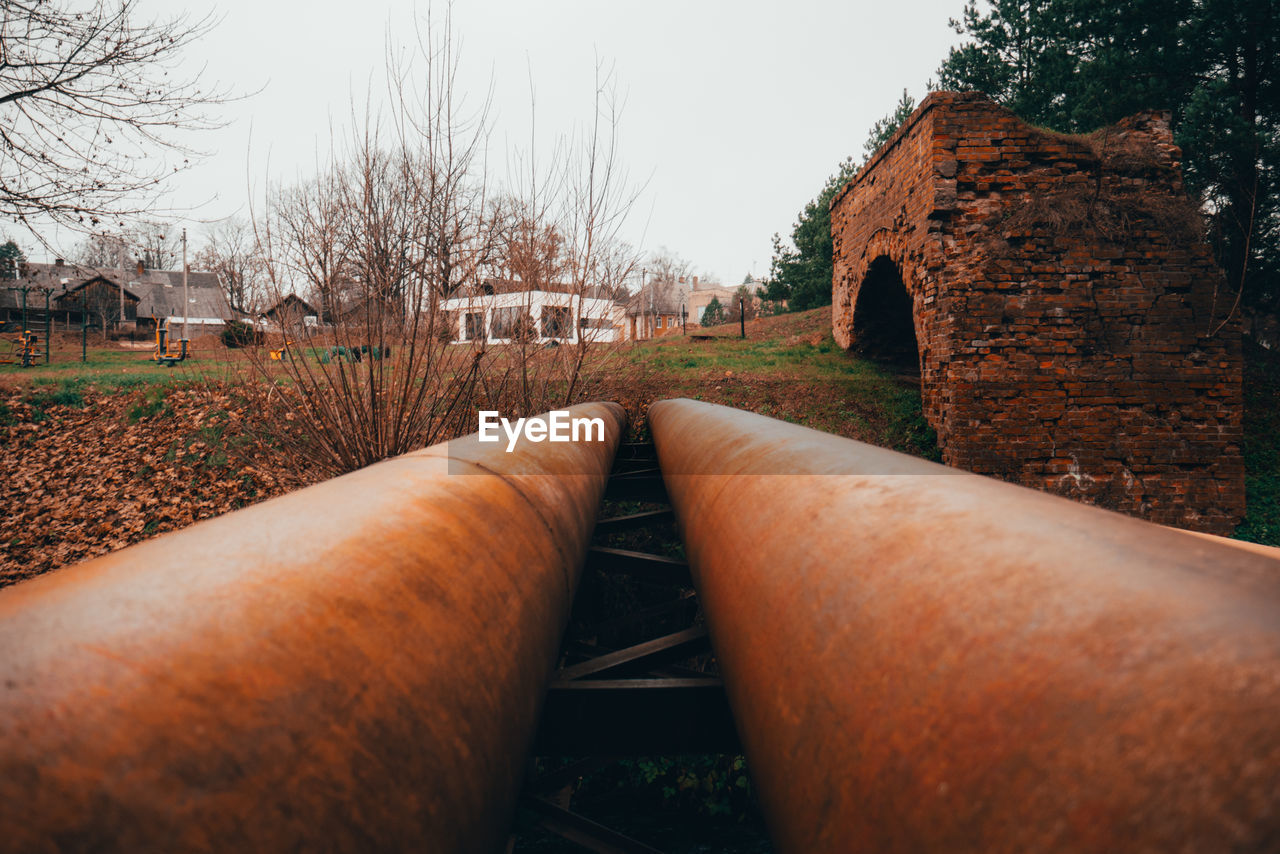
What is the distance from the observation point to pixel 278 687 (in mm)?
512

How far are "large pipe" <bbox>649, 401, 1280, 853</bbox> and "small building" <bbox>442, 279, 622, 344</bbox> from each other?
4373 millimetres

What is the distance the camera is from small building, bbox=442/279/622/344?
494 cm

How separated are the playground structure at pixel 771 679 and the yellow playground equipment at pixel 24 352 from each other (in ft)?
77.4

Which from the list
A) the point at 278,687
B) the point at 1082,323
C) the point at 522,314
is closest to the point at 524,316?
the point at 522,314

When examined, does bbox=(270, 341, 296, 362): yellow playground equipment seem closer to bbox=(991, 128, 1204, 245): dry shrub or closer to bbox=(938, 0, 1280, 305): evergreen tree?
bbox=(991, 128, 1204, 245): dry shrub

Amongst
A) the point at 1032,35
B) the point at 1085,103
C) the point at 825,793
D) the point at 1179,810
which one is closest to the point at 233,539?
the point at 825,793

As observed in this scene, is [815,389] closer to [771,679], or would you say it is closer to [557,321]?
[557,321]

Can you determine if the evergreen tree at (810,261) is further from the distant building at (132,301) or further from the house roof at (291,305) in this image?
the distant building at (132,301)

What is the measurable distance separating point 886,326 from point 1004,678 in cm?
1212

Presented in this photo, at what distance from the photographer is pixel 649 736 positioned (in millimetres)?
1568

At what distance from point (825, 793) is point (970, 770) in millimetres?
220

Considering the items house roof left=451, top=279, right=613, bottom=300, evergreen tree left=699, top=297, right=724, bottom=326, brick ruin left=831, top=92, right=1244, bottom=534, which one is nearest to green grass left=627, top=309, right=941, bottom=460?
brick ruin left=831, top=92, right=1244, bottom=534

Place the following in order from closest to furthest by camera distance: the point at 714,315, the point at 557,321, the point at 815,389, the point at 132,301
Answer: the point at 557,321 → the point at 815,389 → the point at 132,301 → the point at 714,315

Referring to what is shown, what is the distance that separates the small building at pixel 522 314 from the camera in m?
4.94
